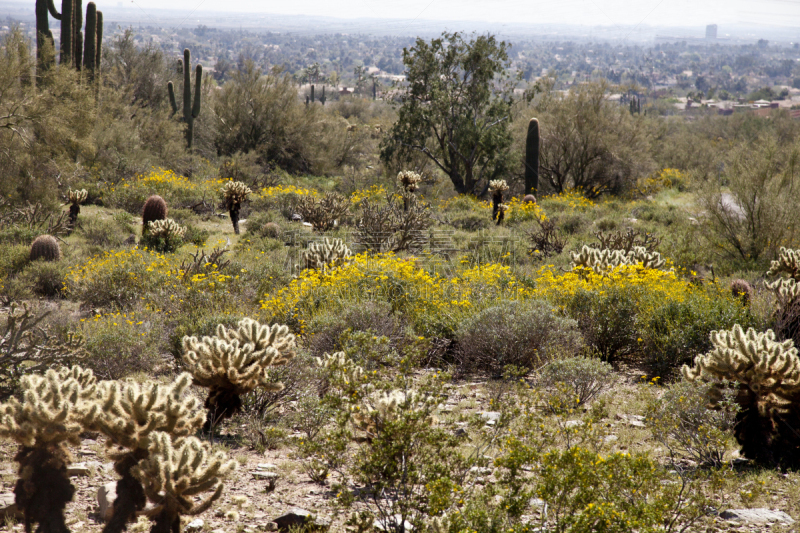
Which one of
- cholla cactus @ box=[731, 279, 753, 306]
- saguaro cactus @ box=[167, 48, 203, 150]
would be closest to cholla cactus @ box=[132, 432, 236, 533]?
cholla cactus @ box=[731, 279, 753, 306]

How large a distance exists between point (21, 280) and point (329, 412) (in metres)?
6.65

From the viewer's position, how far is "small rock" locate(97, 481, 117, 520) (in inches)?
122

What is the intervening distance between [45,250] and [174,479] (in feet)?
27.2

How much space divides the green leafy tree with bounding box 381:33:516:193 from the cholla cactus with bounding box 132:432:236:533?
18446 mm

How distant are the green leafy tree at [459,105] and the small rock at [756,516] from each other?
17538 millimetres

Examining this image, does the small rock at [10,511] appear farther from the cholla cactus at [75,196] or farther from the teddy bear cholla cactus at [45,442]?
the cholla cactus at [75,196]

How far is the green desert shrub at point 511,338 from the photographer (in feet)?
21.5

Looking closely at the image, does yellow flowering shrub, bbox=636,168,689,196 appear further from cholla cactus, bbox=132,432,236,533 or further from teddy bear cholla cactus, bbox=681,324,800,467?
cholla cactus, bbox=132,432,236,533

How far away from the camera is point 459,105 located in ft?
68.4

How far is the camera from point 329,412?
181 inches

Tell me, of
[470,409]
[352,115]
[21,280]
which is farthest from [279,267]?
[352,115]

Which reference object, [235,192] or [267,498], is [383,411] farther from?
[235,192]

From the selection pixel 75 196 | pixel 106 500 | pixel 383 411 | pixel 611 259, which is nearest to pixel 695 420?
pixel 383 411

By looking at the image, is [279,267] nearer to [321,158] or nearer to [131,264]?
[131,264]
